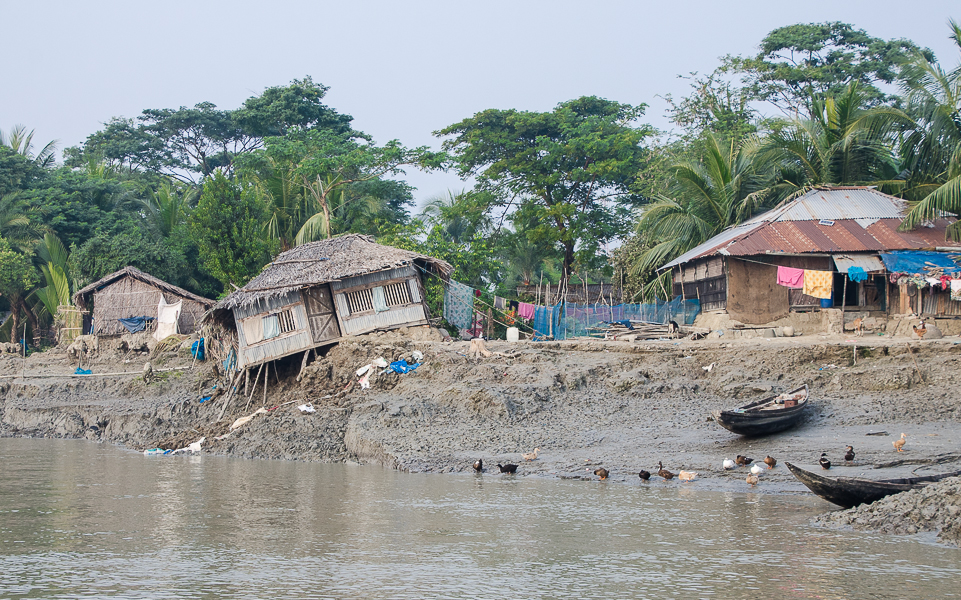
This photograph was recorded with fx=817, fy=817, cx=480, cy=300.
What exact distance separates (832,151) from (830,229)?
4525 mm

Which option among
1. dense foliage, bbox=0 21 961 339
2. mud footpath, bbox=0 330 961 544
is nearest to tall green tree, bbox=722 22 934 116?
dense foliage, bbox=0 21 961 339

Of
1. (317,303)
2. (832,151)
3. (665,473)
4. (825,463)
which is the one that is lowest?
(665,473)

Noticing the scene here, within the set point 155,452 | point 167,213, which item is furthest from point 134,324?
point 155,452

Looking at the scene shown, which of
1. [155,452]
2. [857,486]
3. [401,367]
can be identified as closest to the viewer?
[857,486]

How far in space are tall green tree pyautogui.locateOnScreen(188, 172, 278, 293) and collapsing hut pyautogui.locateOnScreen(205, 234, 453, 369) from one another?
6588 millimetres

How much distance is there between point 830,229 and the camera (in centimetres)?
2278

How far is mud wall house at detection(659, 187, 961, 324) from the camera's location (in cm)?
2166

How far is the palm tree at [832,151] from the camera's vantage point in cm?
2558

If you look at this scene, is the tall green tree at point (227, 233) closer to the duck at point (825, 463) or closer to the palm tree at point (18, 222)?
the palm tree at point (18, 222)

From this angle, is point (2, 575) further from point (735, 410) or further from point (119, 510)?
point (735, 410)

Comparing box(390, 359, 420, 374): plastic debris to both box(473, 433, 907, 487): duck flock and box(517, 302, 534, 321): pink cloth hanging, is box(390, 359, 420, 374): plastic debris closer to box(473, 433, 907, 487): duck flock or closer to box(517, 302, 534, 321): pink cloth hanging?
box(517, 302, 534, 321): pink cloth hanging

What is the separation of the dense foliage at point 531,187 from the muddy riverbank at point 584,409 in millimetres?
A: 6369

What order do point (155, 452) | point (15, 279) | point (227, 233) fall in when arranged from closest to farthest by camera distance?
point (155, 452), point (227, 233), point (15, 279)

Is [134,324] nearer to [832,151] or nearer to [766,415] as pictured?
[766,415]
